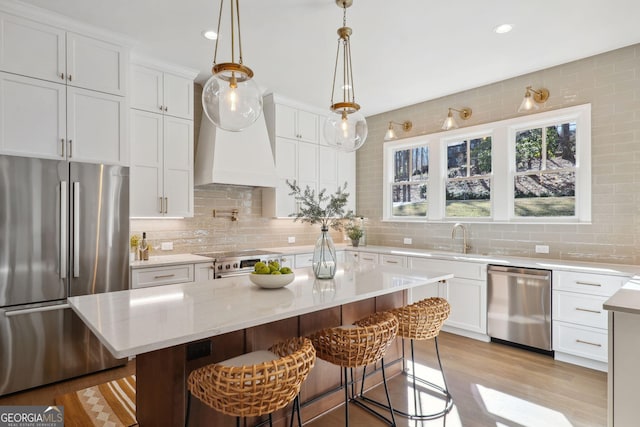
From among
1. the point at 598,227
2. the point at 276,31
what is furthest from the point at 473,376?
the point at 276,31

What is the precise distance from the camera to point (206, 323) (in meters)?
1.49

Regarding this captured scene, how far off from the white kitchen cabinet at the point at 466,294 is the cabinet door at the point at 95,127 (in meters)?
3.51

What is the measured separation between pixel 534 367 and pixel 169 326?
10.5ft

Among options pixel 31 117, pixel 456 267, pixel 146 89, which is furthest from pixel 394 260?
pixel 31 117

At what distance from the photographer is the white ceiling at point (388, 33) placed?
2.72 meters

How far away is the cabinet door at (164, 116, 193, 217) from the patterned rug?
5.54 ft

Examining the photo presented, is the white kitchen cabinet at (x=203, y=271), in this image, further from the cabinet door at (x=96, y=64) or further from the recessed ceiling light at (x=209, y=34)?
the recessed ceiling light at (x=209, y=34)

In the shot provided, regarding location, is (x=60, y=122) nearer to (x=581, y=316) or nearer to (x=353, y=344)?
(x=353, y=344)

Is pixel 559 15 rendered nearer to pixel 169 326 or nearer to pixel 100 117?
pixel 169 326

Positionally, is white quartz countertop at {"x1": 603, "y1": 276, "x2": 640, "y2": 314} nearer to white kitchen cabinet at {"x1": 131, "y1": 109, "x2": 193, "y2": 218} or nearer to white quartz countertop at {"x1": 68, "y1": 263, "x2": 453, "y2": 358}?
white quartz countertop at {"x1": 68, "y1": 263, "x2": 453, "y2": 358}

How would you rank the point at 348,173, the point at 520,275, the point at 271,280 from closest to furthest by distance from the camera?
1. the point at 271,280
2. the point at 520,275
3. the point at 348,173

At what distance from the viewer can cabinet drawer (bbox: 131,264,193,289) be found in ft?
10.8

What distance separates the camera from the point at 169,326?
1.45 meters

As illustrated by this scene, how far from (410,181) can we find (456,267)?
5.40 ft
